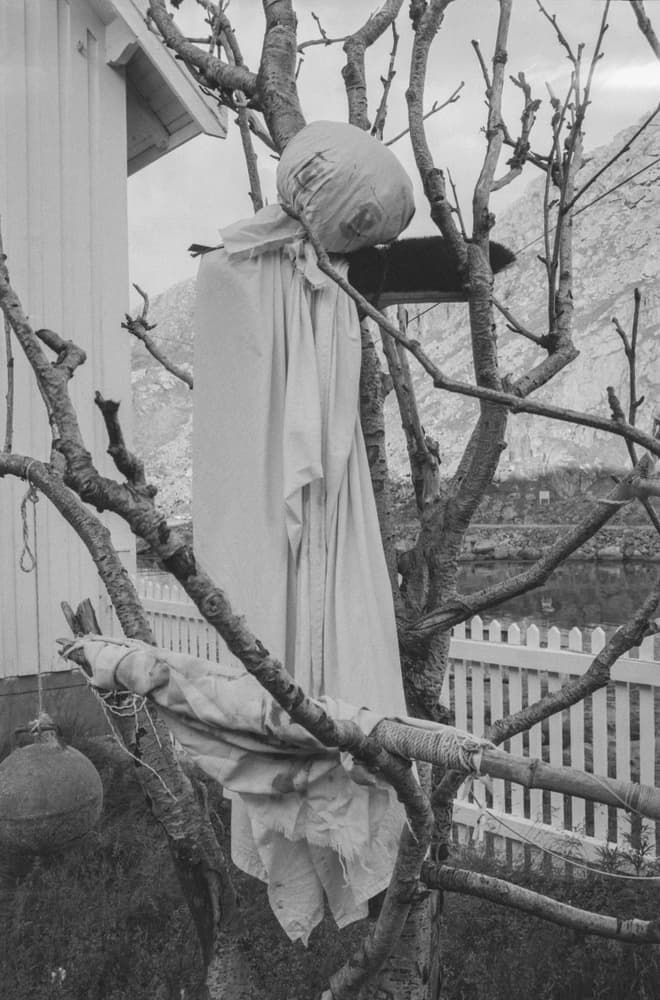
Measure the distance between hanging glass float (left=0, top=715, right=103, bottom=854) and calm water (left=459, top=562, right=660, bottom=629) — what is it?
6.28 metres

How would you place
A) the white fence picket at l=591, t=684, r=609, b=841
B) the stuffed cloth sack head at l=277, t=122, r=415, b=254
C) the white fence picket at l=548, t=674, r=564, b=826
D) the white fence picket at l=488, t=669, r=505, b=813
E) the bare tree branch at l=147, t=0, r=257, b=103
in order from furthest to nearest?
1. the white fence picket at l=488, t=669, r=505, b=813
2. the white fence picket at l=548, t=674, r=564, b=826
3. the white fence picket at l=591, t=684, r=609, b=841
4. the bare tree branch at l=147, t=0, r=257, b=103
5. the stuffed cloth sack head at l=277, t=122, r=415, b=254

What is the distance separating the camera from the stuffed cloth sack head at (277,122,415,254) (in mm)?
1722

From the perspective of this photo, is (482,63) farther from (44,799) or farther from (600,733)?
(600,733)

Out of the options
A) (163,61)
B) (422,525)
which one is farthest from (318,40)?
(163,61)

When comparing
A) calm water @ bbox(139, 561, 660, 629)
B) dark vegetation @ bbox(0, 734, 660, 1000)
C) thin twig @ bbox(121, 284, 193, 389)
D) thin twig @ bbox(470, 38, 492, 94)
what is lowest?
calm water @ bbox(139, 561, 660, 629)

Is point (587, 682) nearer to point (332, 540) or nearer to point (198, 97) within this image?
point (332, 540)

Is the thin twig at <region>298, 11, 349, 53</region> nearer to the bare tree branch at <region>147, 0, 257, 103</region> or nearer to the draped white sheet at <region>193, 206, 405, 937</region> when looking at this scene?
the bare tree branch at <region>147, 0, 257, 103</region>

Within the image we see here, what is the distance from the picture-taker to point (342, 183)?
172 cm

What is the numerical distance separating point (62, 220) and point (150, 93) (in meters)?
1.39

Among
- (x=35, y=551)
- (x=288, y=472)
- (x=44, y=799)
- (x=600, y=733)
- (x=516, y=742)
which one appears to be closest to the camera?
→ (x=288, y=472)

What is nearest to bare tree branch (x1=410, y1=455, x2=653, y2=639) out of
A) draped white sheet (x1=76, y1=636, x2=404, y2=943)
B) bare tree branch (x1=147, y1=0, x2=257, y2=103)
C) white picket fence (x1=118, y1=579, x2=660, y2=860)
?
draped white sheet (x1=76, y1=636, x2=404, y2=943)

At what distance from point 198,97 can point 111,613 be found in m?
3.24

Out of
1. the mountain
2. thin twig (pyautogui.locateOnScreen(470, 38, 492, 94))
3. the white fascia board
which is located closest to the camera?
thin twig (pyautogui.locateOnScreen(470, 38, 492, 94))

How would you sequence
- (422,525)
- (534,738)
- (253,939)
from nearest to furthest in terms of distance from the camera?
(422,525)
(253,939)
(534,738)
